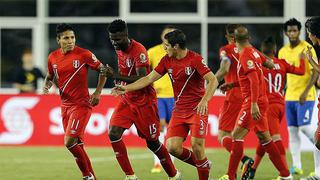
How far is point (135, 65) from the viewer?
1194cm

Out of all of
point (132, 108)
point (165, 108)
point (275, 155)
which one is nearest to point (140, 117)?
point (132, 108)

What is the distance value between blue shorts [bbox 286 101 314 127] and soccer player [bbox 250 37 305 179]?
1197 millimetres

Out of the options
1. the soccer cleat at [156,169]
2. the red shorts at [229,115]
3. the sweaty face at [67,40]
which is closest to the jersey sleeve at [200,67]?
the sweaty face at [67,40]

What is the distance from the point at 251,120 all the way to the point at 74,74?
2.32 meters

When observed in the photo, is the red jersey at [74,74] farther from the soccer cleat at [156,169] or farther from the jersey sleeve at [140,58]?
the soccer cleat at [156,169]

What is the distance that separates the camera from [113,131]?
1205cm

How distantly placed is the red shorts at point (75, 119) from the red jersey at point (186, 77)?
4.26 ft

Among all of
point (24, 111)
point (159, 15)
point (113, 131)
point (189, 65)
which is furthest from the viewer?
point (159, 15)

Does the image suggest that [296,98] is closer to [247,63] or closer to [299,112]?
[299,112]

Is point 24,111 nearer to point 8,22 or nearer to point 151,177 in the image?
point 8,22

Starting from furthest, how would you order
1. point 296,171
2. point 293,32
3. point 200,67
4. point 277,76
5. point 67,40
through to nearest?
point 296,171
point 293,32
point 277,76
point 67,40
point 200,67

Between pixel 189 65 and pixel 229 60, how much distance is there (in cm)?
179

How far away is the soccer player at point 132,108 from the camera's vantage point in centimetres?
1190

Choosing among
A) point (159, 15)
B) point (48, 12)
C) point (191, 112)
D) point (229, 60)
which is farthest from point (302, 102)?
point (48, 12)
